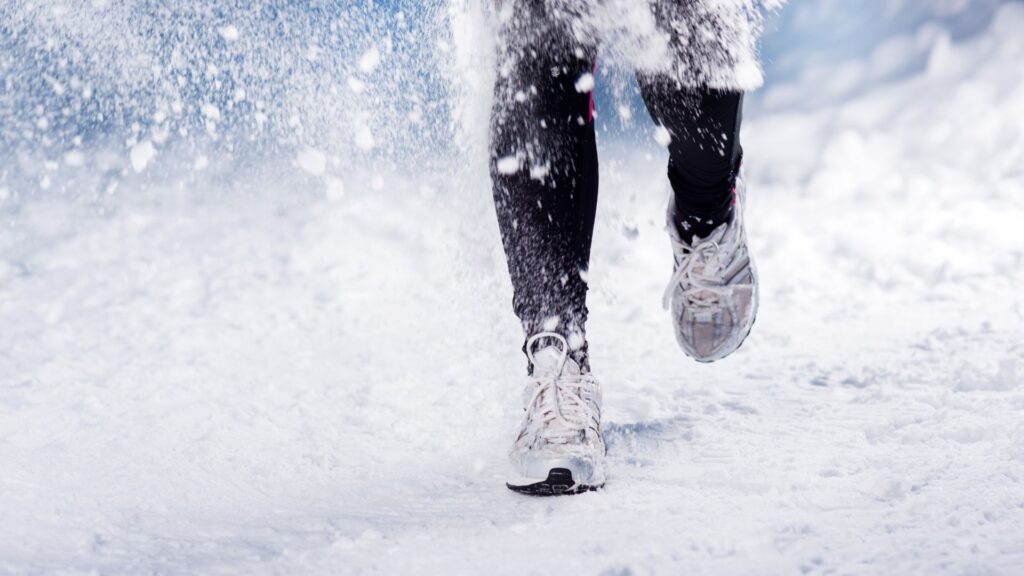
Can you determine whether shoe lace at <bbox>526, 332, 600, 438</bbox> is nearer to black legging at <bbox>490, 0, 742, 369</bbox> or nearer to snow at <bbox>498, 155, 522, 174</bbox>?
black legging at <bbox>490, 0, 742, 369</bbox>

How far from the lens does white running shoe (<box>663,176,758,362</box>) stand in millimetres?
1285

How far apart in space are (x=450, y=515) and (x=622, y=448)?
332 millimetres

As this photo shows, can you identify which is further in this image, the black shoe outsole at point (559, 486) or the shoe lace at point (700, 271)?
the shoe lace at point (700, 271)

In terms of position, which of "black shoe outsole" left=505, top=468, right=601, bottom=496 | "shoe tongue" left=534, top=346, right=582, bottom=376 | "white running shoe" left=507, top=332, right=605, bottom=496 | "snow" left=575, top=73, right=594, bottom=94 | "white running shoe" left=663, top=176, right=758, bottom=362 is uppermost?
"snow" left=575, top=73, right=594, bottom=94

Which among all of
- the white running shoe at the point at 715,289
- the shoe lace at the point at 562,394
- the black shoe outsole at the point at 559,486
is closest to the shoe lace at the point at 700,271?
the white running shoe at the point at 715,289

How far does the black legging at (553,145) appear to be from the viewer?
108cm

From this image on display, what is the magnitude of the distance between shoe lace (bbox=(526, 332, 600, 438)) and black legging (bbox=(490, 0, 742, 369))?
2 centimetres

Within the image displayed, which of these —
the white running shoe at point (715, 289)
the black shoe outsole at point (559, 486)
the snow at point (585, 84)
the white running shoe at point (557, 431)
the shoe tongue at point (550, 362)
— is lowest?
the black shoe outsole at point (559, 486)

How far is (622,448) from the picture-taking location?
1.18 metres

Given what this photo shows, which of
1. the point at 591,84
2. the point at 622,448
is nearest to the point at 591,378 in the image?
the point at 622,448

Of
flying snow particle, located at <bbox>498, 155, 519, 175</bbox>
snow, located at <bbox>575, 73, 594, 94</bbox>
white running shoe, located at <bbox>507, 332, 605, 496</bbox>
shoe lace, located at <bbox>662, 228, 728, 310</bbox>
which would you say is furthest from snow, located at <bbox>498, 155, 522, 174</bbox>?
shoe lace, located at <bbox>662, 228, 728, 310</bbox>

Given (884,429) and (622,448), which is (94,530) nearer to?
(622,448)

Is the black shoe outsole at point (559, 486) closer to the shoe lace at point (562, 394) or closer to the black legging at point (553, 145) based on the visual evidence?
the shoe lace at point (562, 394)

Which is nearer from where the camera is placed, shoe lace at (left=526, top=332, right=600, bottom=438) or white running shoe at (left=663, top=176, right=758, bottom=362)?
shoe lace at (left=526, top=332, right=600, bottom=438)
